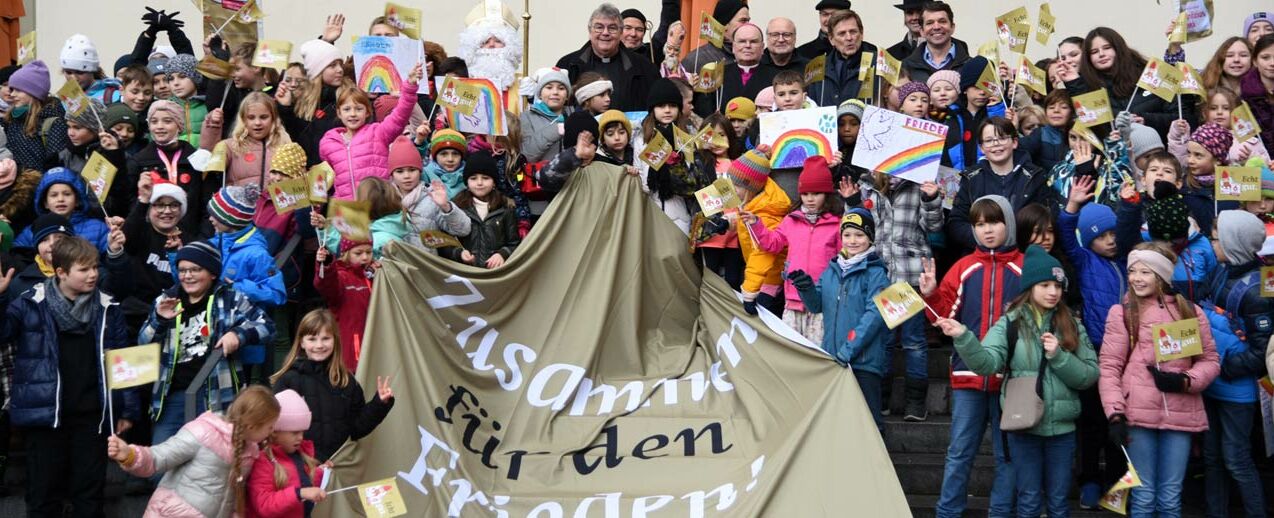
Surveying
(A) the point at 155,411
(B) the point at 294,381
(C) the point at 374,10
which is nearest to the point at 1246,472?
(B) the point at 294,381

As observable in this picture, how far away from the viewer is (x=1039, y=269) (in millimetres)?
9289

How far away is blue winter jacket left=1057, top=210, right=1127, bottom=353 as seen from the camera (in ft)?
32.6

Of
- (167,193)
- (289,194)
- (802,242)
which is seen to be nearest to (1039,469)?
(802,242)

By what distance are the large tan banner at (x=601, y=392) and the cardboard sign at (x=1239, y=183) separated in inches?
101

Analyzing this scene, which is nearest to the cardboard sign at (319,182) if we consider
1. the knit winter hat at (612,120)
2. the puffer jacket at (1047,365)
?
the knit winter hat at (612,120)

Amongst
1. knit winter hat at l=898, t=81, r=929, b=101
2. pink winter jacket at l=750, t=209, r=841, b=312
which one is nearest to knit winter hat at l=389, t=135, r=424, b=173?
pink winter jacket at l=750, t=209, r=841, b=312

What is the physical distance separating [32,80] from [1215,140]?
7.95 meters

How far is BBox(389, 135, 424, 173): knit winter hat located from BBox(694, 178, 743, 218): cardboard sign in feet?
5.76

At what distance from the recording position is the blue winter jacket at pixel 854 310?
962 cm

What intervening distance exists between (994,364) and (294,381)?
3.58 m

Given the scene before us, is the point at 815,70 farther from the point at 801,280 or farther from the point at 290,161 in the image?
the point at 290,161

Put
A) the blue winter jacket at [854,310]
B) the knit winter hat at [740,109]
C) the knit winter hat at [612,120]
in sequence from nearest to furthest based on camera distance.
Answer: the blue winter jacket at [854,310]
the knit winter hat at [612,120]
the knit winter hat at [740,109]

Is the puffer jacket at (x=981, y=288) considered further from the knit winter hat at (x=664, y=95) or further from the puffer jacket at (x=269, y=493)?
the puffer jacket at (x=269, y=493)

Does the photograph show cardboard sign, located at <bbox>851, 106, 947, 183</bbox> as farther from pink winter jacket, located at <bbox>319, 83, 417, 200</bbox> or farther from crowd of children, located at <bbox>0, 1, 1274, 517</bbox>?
pink winter jacket, located at <bbox>319, 83, 417, 200</bbox>
